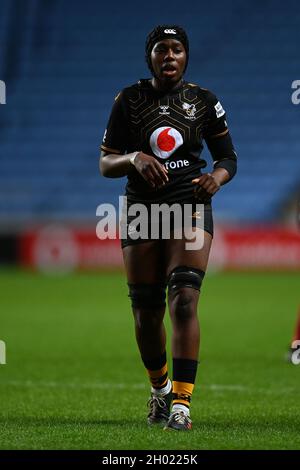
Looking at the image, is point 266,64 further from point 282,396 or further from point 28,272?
point 282,396

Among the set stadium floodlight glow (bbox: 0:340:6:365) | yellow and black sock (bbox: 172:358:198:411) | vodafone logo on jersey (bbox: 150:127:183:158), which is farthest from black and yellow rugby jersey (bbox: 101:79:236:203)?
stadium floodlight glow (bbox: 0:340:6:365)

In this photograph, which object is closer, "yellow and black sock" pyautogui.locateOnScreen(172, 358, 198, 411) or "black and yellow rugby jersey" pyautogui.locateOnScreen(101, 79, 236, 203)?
"yellow and black sock" pyautogui.locateOnScreen(172, 358, 198, 411)

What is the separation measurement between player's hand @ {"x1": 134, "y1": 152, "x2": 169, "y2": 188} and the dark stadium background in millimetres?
2051

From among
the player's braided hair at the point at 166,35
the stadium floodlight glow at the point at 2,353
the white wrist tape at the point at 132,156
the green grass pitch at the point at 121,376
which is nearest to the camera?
the green grass pitch at the point at 121,376

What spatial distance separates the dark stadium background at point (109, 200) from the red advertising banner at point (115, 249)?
0.03 metres

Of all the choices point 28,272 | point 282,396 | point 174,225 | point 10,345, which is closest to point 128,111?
point 174,225

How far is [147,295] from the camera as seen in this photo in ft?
17.3

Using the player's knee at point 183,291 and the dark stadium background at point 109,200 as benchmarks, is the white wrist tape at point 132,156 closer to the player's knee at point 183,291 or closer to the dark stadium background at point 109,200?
the player's knee at point 183,291

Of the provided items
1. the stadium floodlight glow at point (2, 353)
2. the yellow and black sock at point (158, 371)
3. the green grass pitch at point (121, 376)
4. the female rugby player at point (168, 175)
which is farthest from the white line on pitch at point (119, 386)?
the female rugby player at point (168, 175)

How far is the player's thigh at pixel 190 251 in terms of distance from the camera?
16.7 ft

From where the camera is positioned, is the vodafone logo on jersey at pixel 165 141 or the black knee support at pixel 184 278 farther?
the vodafone logo on jersey at pixel 165 141

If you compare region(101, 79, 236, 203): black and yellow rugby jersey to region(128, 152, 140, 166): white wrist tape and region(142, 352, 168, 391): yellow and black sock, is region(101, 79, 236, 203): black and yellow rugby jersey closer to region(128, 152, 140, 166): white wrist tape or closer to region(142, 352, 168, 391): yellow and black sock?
region(128, 152, 140, 166): white wrist tape

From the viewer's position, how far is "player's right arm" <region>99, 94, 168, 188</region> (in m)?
4.99

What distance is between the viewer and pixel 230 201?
77.3 feet
